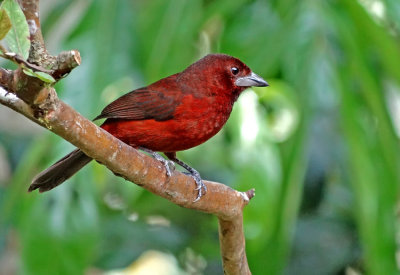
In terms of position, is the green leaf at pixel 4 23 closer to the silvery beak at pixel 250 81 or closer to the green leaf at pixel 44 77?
the green leaf at pixel 44 77

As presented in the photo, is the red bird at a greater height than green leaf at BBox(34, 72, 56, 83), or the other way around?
the red bird

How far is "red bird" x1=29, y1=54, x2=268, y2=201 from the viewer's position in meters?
2.77

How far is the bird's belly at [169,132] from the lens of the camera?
9.09 ft

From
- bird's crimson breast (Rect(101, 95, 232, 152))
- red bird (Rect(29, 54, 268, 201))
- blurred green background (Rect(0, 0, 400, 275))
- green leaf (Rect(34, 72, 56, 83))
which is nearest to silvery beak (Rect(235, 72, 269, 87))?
red bird (Rect(29, 54, 268, 201))

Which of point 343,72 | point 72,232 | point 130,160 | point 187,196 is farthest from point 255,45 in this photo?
point 130,160

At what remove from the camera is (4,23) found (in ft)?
4.84

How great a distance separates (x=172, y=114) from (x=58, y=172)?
0.47 metres

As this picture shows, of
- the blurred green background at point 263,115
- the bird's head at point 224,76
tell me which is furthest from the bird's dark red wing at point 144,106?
the blurred green background at point 263,115

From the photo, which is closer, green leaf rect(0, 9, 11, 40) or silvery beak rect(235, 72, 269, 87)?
green leaf rect(0, 9, 11, 40)

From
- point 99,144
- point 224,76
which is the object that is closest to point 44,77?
point 99,144

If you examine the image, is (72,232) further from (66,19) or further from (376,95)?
(66,19)

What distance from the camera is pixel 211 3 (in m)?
3.93

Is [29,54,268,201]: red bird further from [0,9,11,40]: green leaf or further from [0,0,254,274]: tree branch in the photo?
[0,9,11,40]: green leaf

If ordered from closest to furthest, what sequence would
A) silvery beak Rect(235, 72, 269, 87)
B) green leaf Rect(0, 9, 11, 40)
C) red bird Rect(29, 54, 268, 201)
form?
green leaf Rect(0, 9, 11, 40), red bird Rect(29, 54, 268, 201), silvery beak Rect(235, 72, 269, 87)
